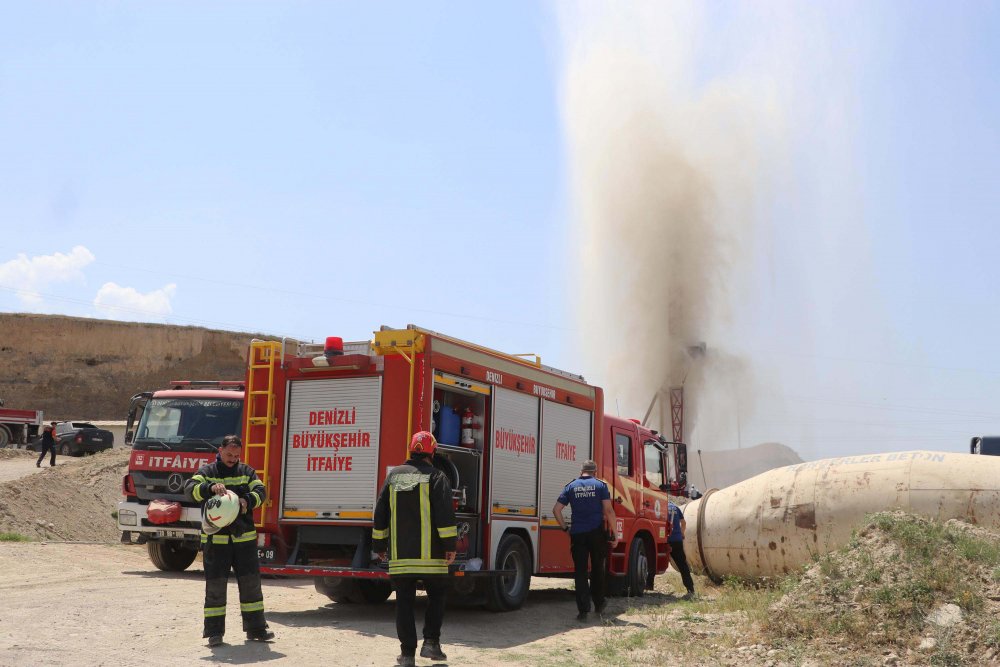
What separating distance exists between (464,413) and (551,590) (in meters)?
5.10

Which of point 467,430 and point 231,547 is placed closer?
point 231,547

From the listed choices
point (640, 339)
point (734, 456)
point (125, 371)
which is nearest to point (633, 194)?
point (640, 339)

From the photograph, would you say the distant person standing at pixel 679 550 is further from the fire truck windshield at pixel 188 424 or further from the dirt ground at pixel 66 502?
the dirt ground at pixel 66 502

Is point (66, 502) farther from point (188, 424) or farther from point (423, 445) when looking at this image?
point (423, 445)

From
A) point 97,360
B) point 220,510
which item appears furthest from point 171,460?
point 97,360

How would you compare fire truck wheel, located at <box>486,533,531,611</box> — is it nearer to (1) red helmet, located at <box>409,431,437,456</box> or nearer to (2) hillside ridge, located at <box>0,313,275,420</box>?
(1) red helmet, located at <box>409,431,437,456</box>

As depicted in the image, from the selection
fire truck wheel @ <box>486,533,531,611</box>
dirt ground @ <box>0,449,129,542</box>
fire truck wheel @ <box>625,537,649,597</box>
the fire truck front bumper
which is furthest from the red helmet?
dirt ground @ <box>0,449,129,542</box>

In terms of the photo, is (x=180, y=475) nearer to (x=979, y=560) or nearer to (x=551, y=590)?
(x=551, y=590)

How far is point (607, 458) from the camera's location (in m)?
13.7

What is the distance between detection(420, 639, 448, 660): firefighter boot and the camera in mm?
7723

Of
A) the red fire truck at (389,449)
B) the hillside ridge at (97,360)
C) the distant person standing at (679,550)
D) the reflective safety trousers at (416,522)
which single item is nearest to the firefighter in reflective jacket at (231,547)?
the reflective safety trousers at (416,522)

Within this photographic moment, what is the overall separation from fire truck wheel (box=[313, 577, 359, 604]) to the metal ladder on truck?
5.06 ft

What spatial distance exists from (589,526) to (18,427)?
36256 millimetres

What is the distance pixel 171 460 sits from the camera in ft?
48.0
